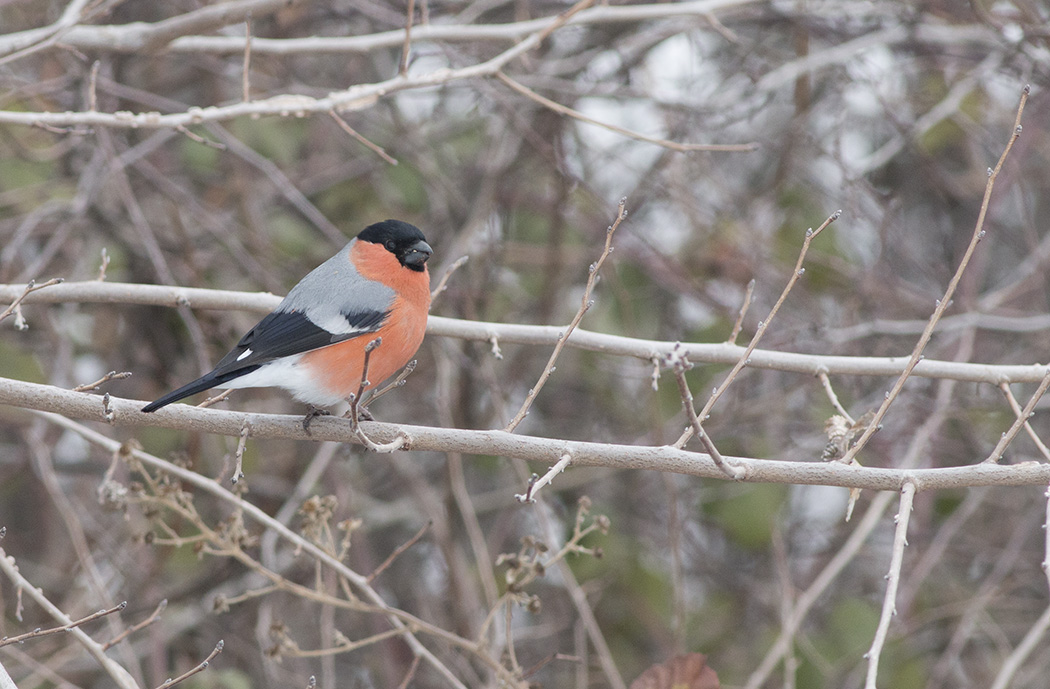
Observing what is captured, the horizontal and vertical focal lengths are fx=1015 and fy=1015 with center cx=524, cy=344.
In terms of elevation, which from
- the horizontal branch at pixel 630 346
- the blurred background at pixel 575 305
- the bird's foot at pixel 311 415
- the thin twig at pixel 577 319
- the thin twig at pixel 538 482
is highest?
the thin twig at pixel 577 319

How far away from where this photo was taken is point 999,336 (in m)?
4.66

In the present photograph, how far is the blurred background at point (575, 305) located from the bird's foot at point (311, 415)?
1092mm

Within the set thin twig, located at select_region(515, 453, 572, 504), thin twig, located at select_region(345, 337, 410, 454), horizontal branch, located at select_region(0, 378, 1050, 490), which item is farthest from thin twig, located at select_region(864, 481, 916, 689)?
thin twig, located at select_region(345, 337, 410, 454)

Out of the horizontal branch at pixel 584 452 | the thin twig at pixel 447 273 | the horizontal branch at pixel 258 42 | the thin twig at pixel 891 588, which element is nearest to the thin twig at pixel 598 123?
the horizontal branch at pixel 258 42

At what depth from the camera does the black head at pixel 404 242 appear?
310 centimetres

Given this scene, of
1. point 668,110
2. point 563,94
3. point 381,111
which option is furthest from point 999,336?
point 381,111

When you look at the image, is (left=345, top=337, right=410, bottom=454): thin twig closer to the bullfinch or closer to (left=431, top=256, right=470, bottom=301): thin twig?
(left=431, top=256, right=470, bottom=301): thin twig

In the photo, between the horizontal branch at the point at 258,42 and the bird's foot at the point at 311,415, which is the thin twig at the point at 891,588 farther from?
the horizontal branch at the point at 258,42

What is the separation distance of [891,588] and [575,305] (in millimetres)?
3107

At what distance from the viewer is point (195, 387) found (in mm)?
2455

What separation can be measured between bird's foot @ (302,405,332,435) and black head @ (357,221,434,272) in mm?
560

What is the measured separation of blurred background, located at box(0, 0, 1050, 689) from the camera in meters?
3.99

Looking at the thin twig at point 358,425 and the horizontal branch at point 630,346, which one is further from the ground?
the thin twig at point 358,425

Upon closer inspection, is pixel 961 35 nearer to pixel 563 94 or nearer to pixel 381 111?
pixel 563 94
